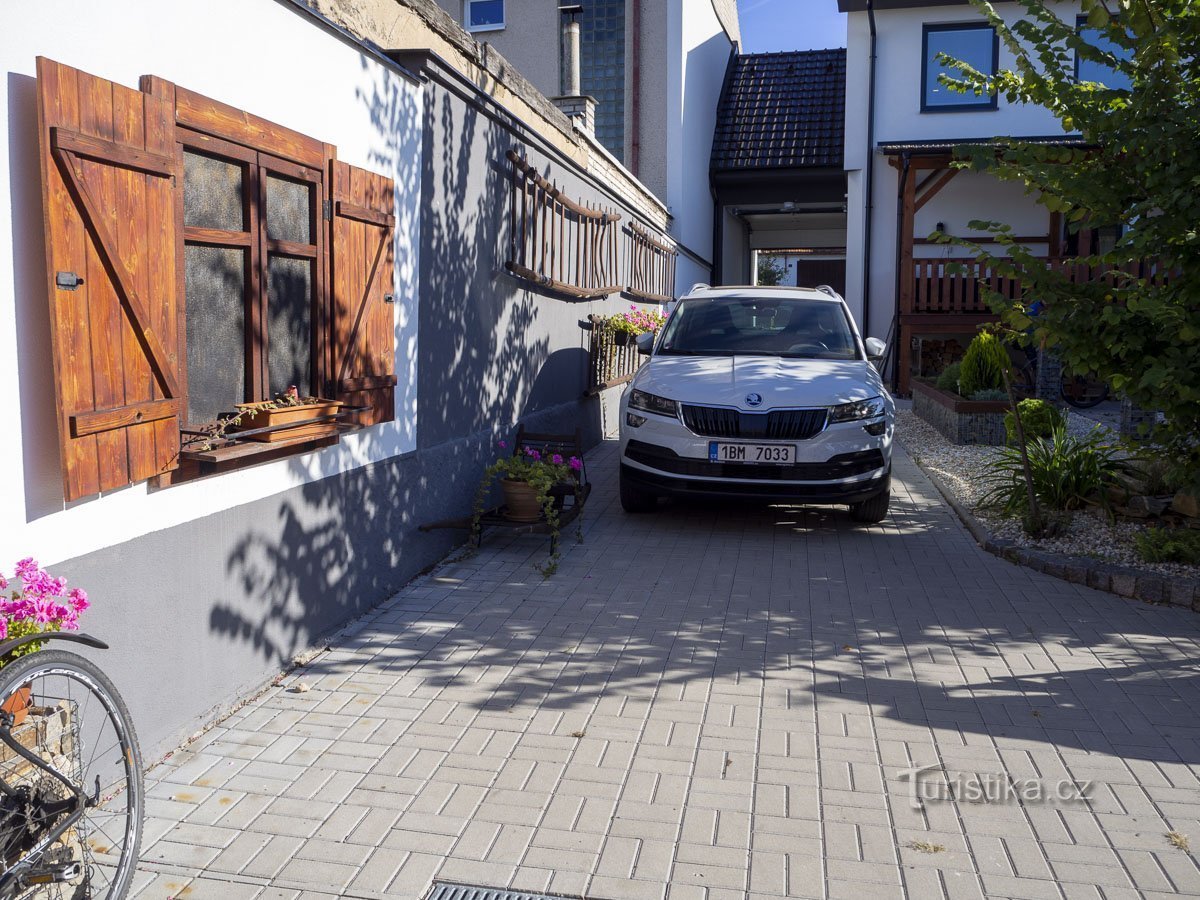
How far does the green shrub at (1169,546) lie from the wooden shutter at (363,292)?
4.79 meters

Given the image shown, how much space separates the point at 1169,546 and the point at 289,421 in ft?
17.6

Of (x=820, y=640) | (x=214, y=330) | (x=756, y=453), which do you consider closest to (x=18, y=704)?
(x=214, y=330)

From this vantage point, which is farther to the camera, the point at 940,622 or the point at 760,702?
the point at 940,622

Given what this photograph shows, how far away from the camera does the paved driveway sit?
134 inches

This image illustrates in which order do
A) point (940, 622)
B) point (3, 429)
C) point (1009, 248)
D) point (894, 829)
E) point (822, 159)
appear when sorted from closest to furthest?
point (3, 429), point (894, 829), point (940, 622), point (1009, 248), point (822, 159)

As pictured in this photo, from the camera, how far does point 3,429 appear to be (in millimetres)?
3314

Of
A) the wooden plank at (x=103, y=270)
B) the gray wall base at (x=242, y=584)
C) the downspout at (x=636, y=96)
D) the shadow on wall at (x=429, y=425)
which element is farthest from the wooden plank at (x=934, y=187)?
the wooden plank at (x=103, y=270)

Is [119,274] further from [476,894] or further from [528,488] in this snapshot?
[528,488]

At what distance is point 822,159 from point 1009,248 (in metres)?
16.1

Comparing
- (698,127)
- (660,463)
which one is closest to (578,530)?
(660,463)

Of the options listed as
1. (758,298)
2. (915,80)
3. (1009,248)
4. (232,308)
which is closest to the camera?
(232,308)

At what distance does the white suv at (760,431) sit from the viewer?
25.7 feet

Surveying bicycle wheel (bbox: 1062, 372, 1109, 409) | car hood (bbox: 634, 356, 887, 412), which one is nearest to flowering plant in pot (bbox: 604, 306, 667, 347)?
car hood (bbox: 634, 356, 887, 412)

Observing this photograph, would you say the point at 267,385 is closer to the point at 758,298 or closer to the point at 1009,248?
the point at 1009,248
